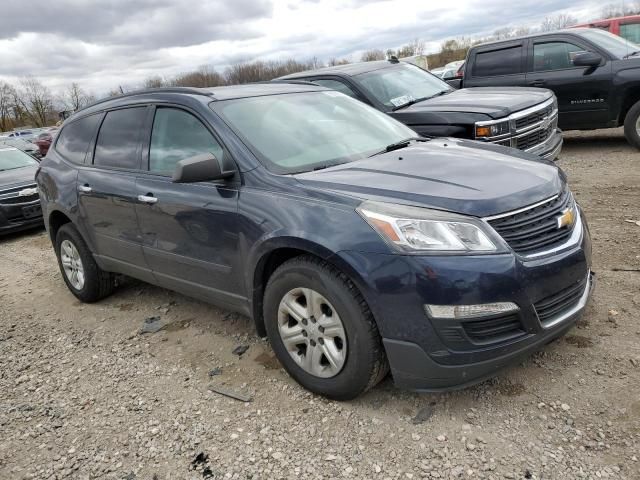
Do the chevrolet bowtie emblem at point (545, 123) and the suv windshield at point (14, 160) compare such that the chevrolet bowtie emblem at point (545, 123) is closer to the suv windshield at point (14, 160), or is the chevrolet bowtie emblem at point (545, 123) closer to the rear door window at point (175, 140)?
the rear door window at point (175, 140)

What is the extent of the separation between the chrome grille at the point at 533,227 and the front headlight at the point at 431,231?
11 centimetres

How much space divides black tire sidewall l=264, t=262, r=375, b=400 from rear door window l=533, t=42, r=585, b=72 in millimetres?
7316

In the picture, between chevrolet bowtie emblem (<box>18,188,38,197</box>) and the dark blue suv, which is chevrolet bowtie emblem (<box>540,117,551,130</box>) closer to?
the dark blue suv

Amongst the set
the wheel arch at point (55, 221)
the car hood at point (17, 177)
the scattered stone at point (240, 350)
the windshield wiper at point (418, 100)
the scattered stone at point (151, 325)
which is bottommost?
the scattered stone at point (151, 325)

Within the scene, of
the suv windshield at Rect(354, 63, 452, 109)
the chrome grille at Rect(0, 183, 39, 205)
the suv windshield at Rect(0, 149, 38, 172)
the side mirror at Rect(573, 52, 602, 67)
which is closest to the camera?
the suv windshield at Rect(354, 63, 452, 109)

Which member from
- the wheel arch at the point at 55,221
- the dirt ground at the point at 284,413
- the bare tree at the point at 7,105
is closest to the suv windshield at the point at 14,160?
the wheel arch at the point at 55,221

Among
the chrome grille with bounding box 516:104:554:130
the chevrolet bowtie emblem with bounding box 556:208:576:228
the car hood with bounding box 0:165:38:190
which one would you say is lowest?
the car hood with bounding box 0:165:38:190

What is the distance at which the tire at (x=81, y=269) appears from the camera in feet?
16.1

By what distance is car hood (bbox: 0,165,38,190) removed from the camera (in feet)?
29.1

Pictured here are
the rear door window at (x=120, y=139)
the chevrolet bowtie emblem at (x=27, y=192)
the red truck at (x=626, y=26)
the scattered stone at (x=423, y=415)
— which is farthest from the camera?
the red truck at (x=626, y=26)

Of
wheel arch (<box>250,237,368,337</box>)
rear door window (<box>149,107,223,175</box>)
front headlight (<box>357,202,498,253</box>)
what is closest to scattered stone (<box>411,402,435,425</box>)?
wheel arch (<box>250,237,368,337</box>)

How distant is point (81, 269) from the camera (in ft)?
16.4

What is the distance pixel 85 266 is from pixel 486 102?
15.3ft

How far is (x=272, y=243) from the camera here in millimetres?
3004
